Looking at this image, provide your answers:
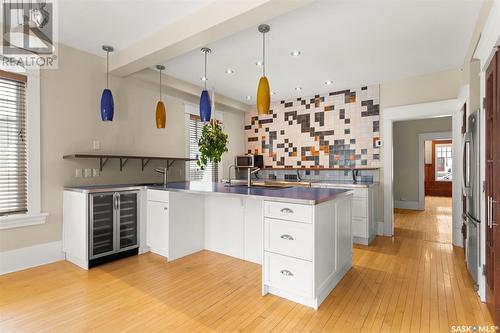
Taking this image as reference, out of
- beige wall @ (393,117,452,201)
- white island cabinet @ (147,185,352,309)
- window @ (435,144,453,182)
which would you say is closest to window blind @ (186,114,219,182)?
white island cabinet @ (147,185,352,309)

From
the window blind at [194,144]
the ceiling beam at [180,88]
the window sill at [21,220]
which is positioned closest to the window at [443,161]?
the ceiling beam at [180,88]

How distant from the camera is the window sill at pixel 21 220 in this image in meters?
2.73

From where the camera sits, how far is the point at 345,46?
3.15m

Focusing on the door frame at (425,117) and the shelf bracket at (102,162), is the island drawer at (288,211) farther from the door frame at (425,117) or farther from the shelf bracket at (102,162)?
the door frame at (425,117)

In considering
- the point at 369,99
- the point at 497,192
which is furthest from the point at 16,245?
the point at 369,99

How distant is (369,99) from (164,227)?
Answer: 3.96 metres

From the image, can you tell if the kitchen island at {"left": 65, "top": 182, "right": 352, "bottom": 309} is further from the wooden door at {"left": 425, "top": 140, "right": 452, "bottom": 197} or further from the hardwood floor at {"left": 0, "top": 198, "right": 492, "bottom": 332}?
the wooden door at {"left": 425, "top": 140, "right": 452, "bottom": 197}

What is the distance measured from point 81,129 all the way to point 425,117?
5053 mm

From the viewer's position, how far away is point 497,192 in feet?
5.76

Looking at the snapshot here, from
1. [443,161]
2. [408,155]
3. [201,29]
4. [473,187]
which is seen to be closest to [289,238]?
[473,187]

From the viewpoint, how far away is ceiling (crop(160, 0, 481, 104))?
8.01 ft

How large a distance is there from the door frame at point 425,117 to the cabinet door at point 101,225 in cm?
414

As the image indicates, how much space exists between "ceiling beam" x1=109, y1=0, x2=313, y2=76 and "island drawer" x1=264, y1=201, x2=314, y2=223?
1.61 m

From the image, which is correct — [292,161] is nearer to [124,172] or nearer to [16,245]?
[124,172]
